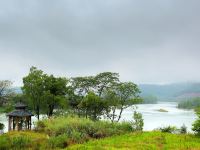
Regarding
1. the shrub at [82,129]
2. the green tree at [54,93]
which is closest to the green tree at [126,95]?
the green tree at [54,93]

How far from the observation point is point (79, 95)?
54.5 meters

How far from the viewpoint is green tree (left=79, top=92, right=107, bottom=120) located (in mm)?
48909

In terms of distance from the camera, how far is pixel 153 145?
1917 cm

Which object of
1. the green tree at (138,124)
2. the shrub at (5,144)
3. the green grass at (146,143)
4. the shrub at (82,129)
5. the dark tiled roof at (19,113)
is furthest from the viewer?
the dark tiled roof at (19,113)

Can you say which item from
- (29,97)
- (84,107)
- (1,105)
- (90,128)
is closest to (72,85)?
(84,107)

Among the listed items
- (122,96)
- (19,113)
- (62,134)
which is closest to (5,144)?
(62,134)

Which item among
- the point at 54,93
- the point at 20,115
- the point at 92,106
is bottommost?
the point at 20,115

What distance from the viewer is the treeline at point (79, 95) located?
4800cm

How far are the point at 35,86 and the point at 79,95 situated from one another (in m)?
9.07

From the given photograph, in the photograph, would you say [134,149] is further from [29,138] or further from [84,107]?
[84,107]

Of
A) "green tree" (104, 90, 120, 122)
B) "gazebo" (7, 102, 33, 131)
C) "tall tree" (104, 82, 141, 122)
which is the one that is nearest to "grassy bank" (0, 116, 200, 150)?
"gazebo" (7, 102, 33, 131)

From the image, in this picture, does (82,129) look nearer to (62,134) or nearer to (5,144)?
(62,134)

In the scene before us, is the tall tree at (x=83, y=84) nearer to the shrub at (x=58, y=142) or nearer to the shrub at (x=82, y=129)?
the shrub at (x=82, y=129)

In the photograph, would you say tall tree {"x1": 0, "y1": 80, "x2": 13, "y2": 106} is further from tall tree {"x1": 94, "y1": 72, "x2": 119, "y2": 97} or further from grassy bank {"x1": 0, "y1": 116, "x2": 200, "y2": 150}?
grassy bank {"x1": 0, "y1": 116, "x2": 200, "y2": 150}
